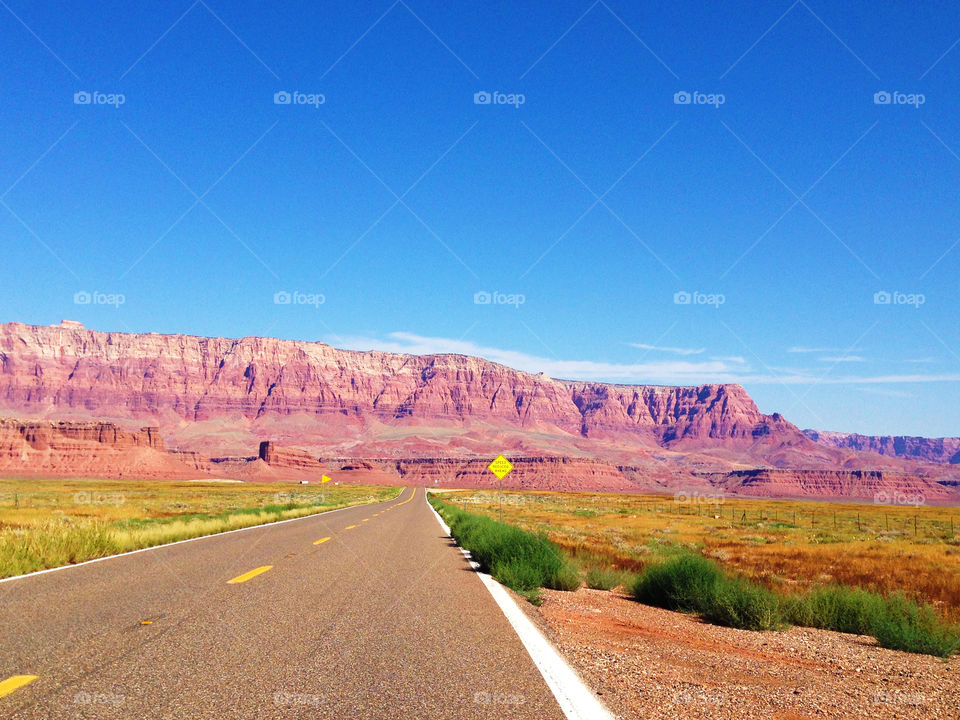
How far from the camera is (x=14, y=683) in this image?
489 centimetres

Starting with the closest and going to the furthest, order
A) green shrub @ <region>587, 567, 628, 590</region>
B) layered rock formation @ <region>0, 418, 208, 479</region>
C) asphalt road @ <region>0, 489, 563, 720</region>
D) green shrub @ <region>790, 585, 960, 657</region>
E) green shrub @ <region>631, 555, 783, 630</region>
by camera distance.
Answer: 1. asphalt road @ <region>0, 489, 563, 720</region>
2. green shrub @ <region>790, 585, 960, 657</region>
3. green shrub @ <region>631, 555, 783, 630</region>
4. green shrub @ <region>587, 567, 628, 590</region>
5. layered rock formation @ <region>0, 418, 208, 479</region>

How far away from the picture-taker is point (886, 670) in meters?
6.73

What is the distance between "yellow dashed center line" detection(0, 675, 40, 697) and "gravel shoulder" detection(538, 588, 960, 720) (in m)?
3.97

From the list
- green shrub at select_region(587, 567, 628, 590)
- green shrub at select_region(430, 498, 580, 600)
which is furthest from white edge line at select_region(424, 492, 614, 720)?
green shrub at select_region(587, 567, 628, 590)

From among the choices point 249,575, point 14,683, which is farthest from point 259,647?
point 249,575

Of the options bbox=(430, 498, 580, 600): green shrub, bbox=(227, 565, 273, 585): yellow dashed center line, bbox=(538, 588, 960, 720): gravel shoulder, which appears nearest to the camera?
bbox=(538, 588, 960, 720): gravel shoulder

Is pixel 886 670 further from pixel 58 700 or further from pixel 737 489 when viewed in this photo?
pixel 737 489

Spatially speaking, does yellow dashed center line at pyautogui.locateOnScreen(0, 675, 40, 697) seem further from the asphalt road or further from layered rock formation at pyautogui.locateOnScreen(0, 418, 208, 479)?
layered rock formation at pyautogui.locateOnScreen(0, 418, 208, 479)

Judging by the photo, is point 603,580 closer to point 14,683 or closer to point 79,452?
point 14,683

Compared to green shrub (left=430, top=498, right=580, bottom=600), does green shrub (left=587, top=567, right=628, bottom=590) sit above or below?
below

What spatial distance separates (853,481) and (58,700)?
7497 inches

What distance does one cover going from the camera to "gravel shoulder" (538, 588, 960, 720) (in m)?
5.07

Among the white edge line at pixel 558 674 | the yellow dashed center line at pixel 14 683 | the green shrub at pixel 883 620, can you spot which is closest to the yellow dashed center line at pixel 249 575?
the white edge line at pixel 558 674

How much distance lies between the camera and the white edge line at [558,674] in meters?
4.70
